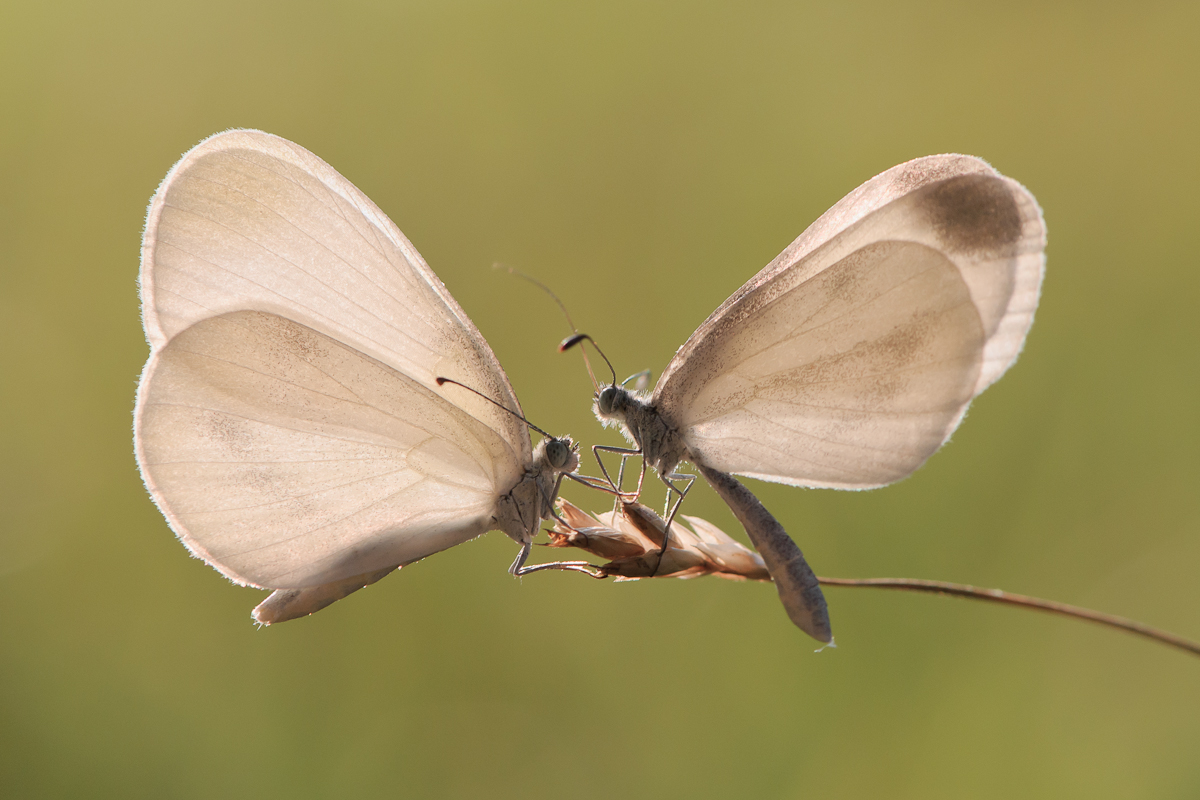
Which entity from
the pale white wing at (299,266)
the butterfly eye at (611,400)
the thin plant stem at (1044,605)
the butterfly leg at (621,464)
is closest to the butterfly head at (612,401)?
the butterfly eye at (611,400)

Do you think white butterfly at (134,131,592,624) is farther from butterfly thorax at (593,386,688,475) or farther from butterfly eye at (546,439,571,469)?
butterfly thorax at (593,386,688,475)

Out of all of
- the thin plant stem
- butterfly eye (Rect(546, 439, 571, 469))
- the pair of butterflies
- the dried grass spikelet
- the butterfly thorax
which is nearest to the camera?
the thin plant stem

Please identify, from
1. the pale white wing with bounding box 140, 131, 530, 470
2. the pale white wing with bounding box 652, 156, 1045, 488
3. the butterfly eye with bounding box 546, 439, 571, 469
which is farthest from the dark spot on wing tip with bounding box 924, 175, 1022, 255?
the pale white wing with bounding box 140, 131, 530, 470

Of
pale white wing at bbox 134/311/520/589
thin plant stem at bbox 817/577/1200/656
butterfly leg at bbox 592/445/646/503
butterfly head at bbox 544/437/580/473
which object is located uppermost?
pale white wing at bbox 134/311/520/589

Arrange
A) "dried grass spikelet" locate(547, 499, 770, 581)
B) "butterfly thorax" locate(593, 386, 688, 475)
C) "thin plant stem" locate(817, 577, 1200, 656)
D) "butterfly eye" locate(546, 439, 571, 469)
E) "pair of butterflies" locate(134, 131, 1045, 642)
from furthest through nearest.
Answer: "butterfly thorax" locate(593, 386, 688, 475), "butterfly eye" locate(546, 439, 571, 469), "pair of butterflies" locate(134, 131, 1045, 642), "dried grass spikelet" locate(547, 499, 770, 581), "thin plant stem" locate(817, 577, 1200, 656)

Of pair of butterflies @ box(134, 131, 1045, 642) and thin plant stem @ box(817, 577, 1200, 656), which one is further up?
pair of butterflies @ box(134, 131, 1045, 642)

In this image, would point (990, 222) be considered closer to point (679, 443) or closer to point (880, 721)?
point (679, 443)

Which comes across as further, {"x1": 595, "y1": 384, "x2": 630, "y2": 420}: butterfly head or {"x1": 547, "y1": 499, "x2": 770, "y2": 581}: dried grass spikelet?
{"x1": 595, "y1": 384, "x2": 630, "y2": 420}: butterfly head
